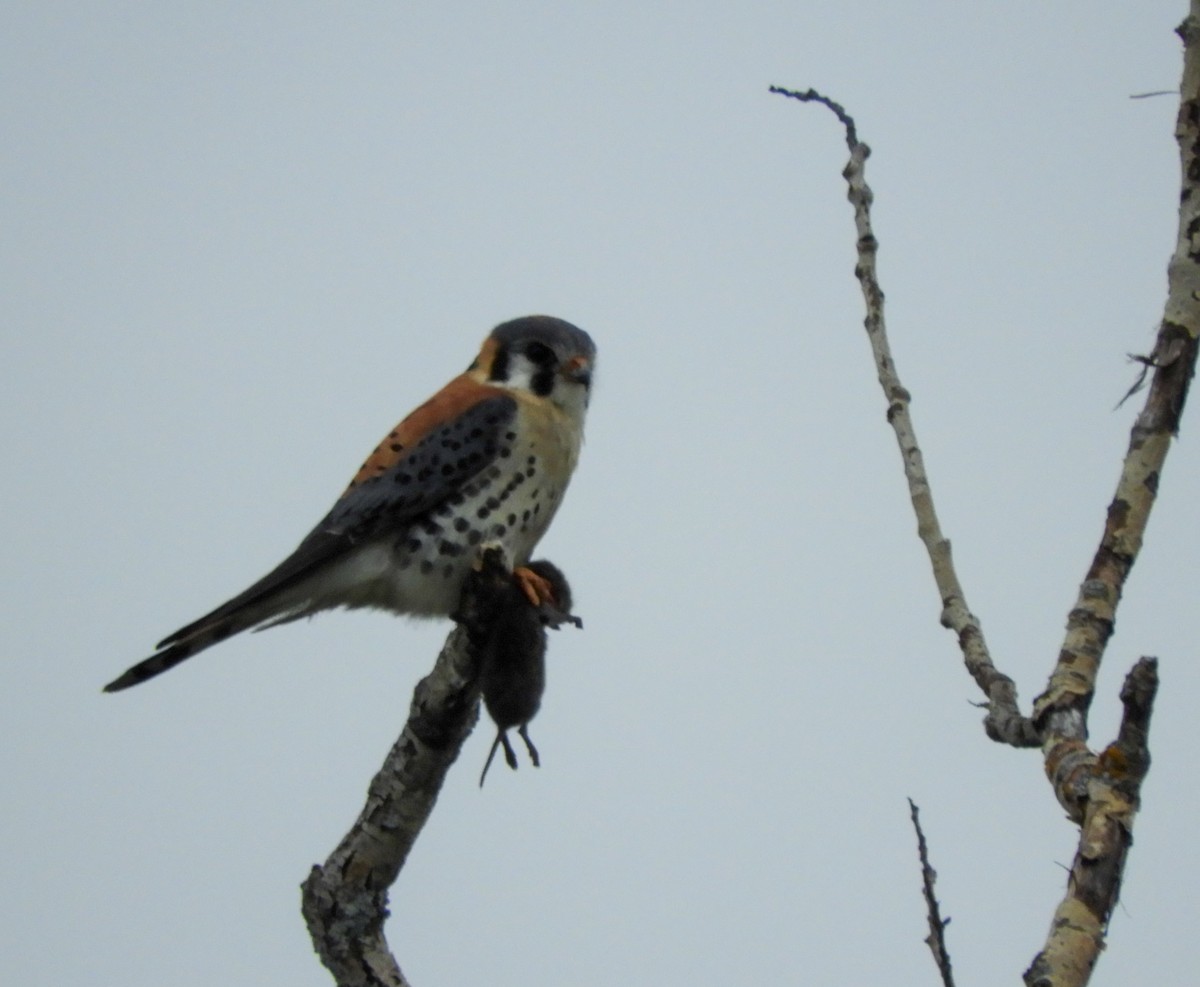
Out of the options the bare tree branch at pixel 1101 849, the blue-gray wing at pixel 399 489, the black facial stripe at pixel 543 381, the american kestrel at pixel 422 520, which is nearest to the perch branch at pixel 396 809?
the american kestrel at pixel 422 520

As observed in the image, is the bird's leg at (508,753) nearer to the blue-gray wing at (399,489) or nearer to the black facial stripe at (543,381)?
the blue-gray wing at (399,489)

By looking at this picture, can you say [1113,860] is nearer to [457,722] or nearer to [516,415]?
[457,722]

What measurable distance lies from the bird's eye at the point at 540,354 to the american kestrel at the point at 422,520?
1.23ft

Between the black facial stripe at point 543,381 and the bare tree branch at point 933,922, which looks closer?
the bare tree branch at point 933,922

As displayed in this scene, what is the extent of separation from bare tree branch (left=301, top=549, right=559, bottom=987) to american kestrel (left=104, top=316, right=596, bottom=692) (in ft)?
2.35

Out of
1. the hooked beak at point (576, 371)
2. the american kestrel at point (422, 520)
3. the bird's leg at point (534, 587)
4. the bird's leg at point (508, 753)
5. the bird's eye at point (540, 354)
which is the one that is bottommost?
the bird's leg at point (508, 753)

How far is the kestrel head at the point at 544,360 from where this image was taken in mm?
5633

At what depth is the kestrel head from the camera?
5633mm

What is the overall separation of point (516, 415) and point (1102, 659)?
291 centimetres

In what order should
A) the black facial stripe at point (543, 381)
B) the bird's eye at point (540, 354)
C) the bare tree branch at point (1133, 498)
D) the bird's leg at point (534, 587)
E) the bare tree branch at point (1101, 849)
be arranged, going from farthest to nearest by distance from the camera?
the bird's eye at point (540, 354) < the black facial stripe at point (543, 381) < the bird's leg at point (534, 587) < the bare tree branch at point (1133, 498) < the bare tree branch at point (1101, 849)

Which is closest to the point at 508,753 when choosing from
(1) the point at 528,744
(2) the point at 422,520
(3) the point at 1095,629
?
(1) the point at 528,744

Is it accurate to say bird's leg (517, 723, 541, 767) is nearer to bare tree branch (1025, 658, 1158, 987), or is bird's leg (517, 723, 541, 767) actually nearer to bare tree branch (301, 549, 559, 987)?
bare tree branch (301, 549, 559, 987)

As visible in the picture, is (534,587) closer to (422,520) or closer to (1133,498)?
(422,520)

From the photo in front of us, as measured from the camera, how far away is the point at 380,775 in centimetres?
388
